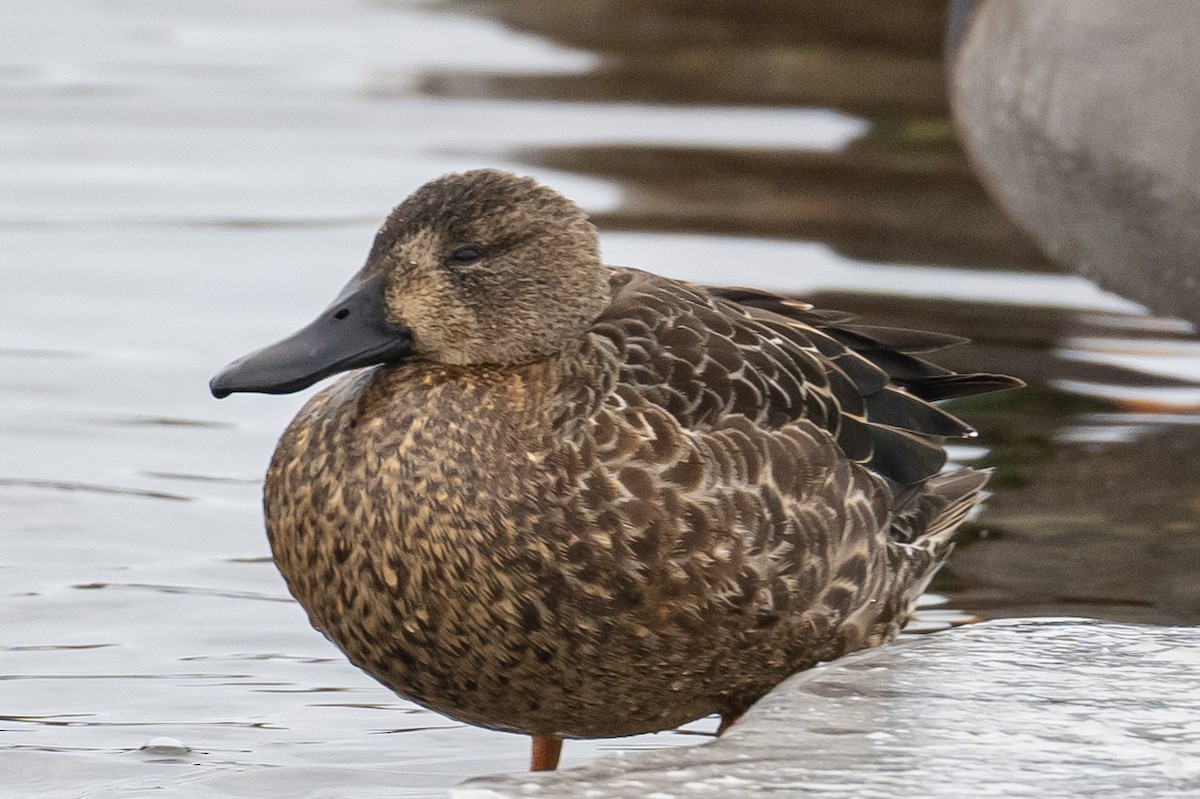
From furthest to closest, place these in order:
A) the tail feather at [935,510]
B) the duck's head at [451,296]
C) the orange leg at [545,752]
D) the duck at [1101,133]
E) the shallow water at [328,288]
A: the duck at [1101,133]
the shallow water at [328,288]
the tail feather at [935,510]
the orange leg at [545,752]
the duck's head at [451,296]

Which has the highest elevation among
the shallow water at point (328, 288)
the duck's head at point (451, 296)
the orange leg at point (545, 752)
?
the duck's head at point (451, 296)

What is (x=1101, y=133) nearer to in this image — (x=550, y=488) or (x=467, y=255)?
(x=467, y=255)

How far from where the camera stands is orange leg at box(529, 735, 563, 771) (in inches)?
179

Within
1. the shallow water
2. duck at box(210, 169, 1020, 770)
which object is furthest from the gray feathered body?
the shallow water

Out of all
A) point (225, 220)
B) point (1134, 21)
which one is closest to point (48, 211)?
point (225, 220)

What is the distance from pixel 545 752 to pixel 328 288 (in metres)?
4.08

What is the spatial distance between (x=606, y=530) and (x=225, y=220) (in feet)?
18.0

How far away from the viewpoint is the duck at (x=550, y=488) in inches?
161

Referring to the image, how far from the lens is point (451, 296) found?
4289 millimetres

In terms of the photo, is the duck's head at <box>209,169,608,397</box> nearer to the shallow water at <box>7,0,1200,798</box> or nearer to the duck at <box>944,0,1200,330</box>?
the shallow water at <box>7,0,1200,798</box>

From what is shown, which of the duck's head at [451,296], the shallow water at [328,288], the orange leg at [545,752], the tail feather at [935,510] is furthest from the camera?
the shallow water at [328,288]

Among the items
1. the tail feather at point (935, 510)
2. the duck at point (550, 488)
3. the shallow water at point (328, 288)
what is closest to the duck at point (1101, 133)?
the shallow water at point (328, 288)

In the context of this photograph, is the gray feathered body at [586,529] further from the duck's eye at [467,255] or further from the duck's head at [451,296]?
the duck's eye at [467,255]

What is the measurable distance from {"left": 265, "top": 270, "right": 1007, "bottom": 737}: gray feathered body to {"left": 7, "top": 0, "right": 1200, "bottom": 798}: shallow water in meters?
0.56
